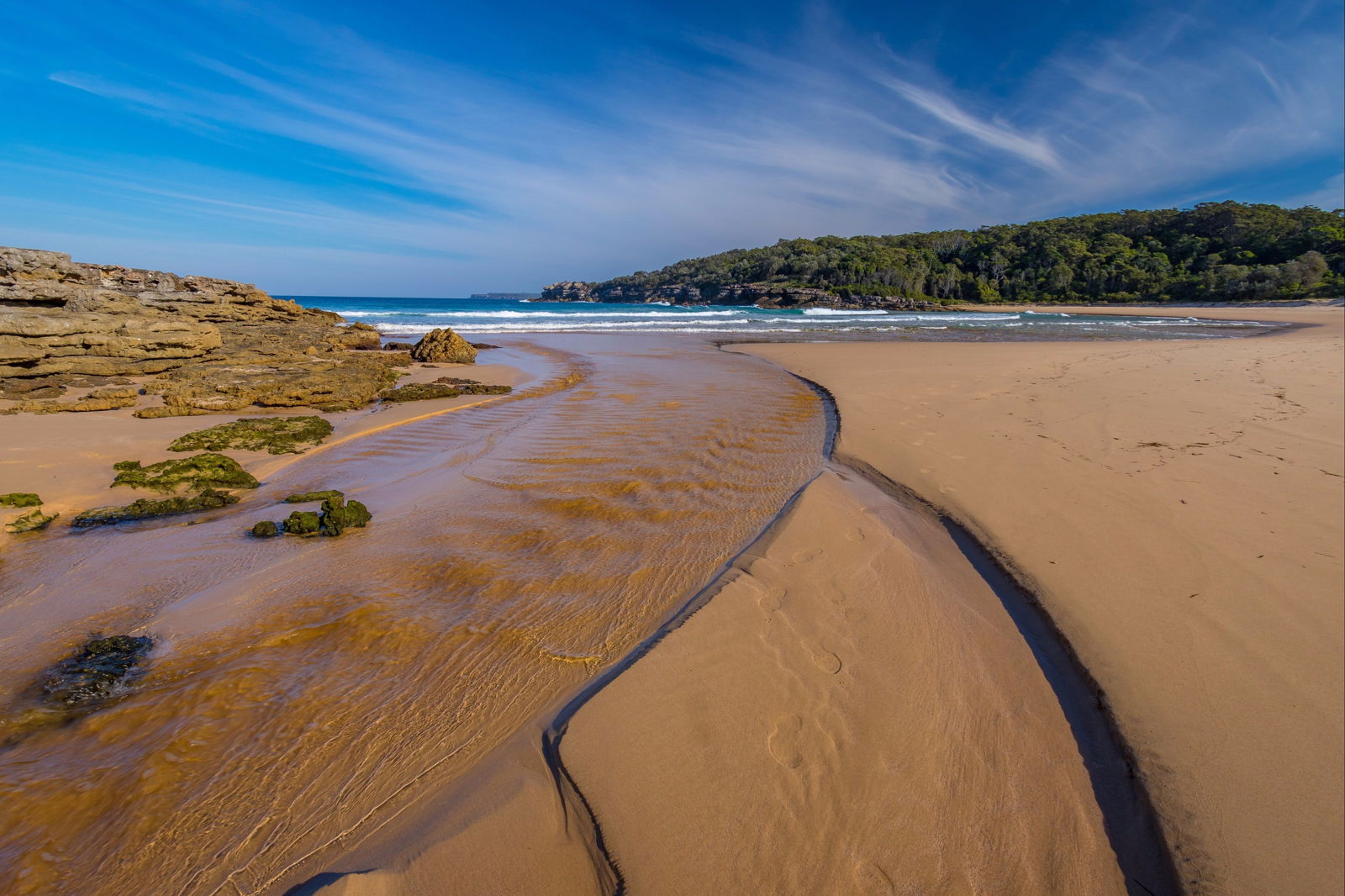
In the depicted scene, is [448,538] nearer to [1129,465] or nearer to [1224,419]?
[1129,465]

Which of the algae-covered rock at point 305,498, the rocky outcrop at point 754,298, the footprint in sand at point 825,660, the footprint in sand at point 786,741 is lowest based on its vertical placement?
the footprint in sand at point 786,741

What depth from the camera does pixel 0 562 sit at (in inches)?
136

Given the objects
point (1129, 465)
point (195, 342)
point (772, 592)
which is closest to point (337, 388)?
point (195, 342)

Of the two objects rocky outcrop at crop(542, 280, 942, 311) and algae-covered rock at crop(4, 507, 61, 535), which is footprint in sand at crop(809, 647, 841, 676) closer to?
algae-covered rock at crop(4, 507, 61, 535)

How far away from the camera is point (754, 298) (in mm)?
71312

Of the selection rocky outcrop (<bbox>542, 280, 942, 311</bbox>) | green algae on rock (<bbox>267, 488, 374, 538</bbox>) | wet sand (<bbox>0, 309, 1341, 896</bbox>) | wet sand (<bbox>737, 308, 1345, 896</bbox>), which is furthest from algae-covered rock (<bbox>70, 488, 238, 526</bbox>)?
rocky outcrop (<bbox>542, 280, 942, 311</bbox>)

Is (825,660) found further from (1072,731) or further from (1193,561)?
(1193,561)

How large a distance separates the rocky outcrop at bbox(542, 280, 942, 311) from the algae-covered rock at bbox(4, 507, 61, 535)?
196 feet

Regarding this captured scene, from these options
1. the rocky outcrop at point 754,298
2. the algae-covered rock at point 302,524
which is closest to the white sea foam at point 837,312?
the rocky outcrop at point 754,298

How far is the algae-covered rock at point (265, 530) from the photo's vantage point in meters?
3.88

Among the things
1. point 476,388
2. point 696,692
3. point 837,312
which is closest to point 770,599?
point 696,692

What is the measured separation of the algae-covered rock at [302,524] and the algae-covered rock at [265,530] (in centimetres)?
9

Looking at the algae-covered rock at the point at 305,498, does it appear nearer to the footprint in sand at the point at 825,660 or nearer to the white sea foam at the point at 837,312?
the footprint in sand at the point at 825,660

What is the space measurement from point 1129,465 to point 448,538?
557cm
